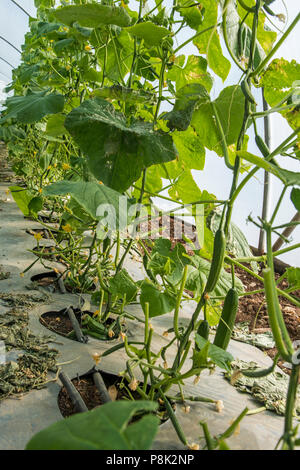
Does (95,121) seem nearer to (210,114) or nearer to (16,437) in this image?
(210,114)

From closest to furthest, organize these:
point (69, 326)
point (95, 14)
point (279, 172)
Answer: point (279, 172)
point (95, 14)
point (69, 326)

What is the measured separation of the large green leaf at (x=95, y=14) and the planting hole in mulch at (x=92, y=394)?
68 cm

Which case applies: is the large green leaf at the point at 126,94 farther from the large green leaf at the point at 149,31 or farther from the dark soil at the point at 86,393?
the dark soil at the point at 86,393

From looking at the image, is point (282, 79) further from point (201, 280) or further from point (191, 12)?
point (201, 280)

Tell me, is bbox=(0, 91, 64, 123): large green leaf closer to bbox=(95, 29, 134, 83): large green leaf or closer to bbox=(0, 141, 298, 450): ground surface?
bbox=(95, 29, 134, 83): large green leaf

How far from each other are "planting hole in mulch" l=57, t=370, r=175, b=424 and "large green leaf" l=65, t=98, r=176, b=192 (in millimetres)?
390

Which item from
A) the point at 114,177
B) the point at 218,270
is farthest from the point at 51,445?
the point at 114,177

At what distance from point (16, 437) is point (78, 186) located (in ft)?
1.40

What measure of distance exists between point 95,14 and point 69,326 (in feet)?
2.62

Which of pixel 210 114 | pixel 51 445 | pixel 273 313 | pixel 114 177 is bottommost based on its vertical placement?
pixel 51 445

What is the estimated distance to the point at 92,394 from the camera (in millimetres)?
Answer: 802

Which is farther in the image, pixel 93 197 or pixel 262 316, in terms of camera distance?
pixel 262 316

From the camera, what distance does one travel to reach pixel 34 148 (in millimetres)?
2775

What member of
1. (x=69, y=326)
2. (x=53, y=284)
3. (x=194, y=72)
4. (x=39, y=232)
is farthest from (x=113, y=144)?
(x=39, y=232)
